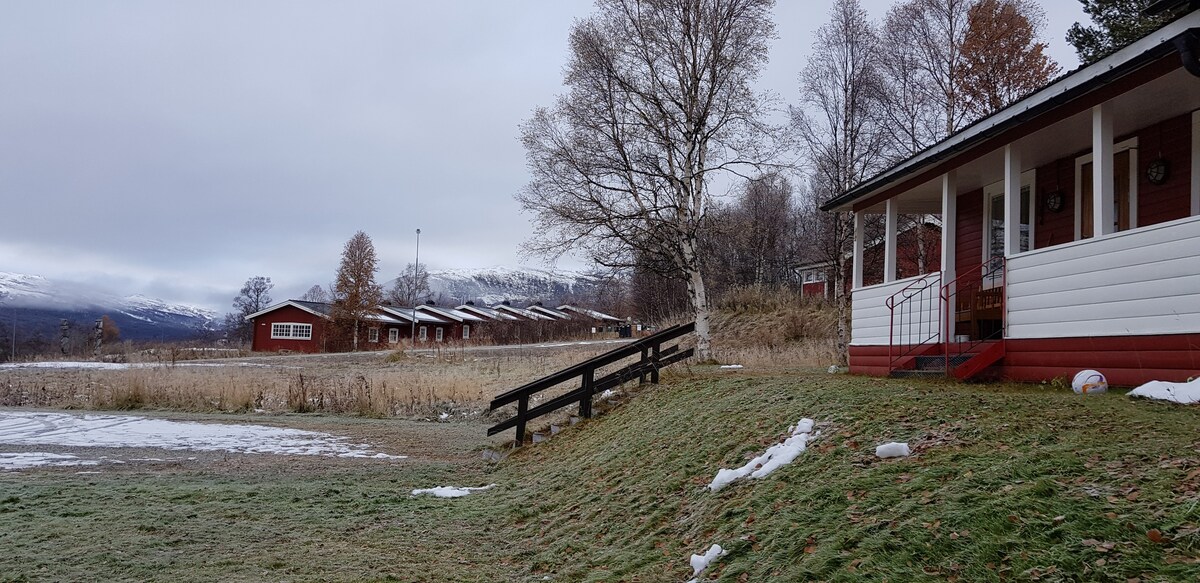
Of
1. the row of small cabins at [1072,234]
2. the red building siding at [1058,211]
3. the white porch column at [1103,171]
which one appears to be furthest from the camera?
the red building siding at [1058,211]

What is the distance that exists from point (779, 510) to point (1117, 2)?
23565 mm

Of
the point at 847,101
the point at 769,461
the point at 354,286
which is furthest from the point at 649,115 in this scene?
the point at 354,286

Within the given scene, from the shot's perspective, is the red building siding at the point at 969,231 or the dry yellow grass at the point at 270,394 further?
the dry yellow grass at the point at 270,394

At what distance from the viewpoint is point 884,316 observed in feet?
41.2

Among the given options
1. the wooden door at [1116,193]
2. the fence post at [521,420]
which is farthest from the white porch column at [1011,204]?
the fence post at [521,420]

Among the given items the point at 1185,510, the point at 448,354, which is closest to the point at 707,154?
the point at 1185,510

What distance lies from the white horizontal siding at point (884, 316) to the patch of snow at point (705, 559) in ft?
23.9

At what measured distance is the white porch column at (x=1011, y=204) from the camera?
995 centimetres

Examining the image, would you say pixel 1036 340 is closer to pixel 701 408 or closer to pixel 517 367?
pixel 701 408

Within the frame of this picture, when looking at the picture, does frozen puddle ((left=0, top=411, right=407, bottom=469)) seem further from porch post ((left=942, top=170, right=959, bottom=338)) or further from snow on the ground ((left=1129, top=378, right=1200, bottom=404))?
snow on the ground ((left=1129, top=378, right=1200, bottom=404))

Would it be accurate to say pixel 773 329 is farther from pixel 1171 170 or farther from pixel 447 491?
pixel 447 491

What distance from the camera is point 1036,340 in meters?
9.32

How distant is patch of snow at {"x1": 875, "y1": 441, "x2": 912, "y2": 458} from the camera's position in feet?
17.7

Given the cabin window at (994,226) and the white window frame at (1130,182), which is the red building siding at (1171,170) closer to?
the white window frame at (1130,182)
